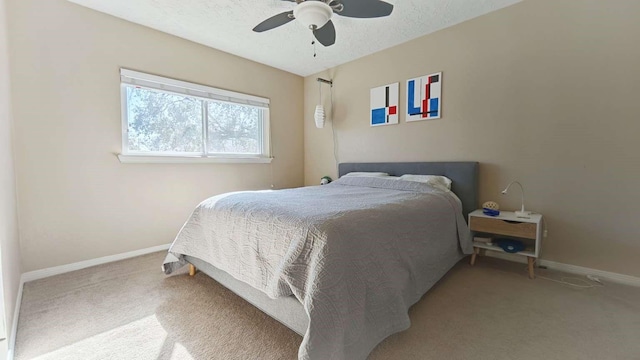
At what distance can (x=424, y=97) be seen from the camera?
10.0 ft

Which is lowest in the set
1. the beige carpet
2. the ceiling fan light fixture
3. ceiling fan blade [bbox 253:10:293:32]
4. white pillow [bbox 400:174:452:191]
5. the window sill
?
the beige carpet

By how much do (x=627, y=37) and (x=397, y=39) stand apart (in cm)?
194

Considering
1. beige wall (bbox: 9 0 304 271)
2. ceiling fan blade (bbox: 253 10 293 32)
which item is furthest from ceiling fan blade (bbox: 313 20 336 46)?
beige wall (bbox: 9 0 304 271)

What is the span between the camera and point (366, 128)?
3658mm

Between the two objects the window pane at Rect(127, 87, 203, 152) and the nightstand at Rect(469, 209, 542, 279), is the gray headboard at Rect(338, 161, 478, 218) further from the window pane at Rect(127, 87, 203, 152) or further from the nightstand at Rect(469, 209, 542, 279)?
the window pane at Rect(127, 87, 203, 152)

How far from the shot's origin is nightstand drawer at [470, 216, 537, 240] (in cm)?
210

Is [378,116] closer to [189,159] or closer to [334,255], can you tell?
[189,159]

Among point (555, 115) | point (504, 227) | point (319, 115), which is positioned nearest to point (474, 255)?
point (504, 227)

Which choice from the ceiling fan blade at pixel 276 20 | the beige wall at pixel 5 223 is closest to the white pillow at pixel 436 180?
the ceiling fan blade at pixel 276 20

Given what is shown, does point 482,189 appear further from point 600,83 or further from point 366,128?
point 366,128

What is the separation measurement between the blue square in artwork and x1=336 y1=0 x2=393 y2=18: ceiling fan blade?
→ 158cm

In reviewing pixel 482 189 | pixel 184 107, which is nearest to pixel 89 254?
pixel 184 107

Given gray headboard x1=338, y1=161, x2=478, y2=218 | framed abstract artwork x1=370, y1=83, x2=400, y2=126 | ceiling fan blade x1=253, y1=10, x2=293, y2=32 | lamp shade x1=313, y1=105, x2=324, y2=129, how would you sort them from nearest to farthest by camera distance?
ceiling fan blade x1=253, y1=10, x2=293, y2=32, gray headboard x1=338, y1=161, x2=478, y2=218, framed abstract artwork x1=370, y1=83, x2=400, y2=126, lamp shade x1=313, y1=105, x2=324, y2=129

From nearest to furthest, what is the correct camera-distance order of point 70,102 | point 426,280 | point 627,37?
point 426,280 → point 627,37 → point 70,102
